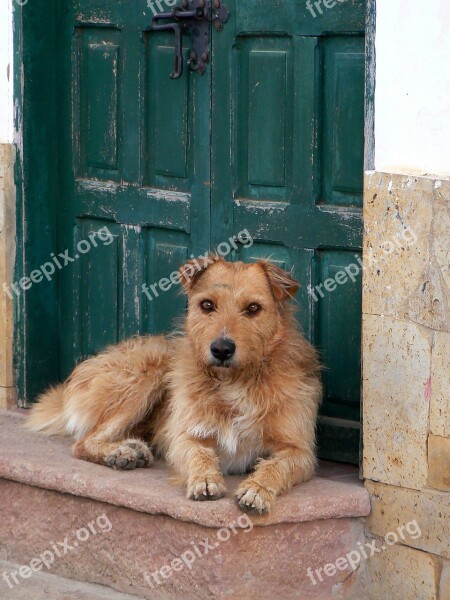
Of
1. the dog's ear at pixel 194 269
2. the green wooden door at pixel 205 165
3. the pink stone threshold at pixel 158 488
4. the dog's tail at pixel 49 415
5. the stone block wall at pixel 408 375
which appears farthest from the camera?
the dog's tail at pixel 49 415

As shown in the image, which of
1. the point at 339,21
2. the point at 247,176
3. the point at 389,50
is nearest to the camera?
the point at 389,50

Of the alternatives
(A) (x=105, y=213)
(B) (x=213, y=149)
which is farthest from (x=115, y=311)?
(B) (x=213, y=149)

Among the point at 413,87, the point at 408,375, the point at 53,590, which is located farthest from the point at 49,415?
the point at 413,87

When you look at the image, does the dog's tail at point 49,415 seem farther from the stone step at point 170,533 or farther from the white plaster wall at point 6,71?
the white plaster wall at point 6,71

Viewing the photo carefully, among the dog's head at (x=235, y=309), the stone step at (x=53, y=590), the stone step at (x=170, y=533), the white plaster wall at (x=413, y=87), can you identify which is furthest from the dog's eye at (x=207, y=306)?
the stone step at (x=53, y=590)

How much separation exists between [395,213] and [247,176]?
1173 mm

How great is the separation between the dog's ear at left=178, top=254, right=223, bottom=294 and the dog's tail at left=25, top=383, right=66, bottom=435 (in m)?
1.23

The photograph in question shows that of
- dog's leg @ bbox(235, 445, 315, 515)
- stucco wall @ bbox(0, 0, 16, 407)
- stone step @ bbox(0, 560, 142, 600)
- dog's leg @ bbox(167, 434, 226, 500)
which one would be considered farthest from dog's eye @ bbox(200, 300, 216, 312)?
stucco wall @ bbox(0, 0, 16, 407)

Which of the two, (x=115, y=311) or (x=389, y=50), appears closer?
(x=389, y=50)

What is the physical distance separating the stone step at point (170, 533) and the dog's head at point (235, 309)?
0.67 metres

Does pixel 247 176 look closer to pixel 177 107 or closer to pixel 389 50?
pixel 177 107

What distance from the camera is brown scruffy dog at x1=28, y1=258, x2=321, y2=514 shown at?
18.4 ft

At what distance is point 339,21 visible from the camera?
5824 mm

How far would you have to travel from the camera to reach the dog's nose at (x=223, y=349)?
553 centimetres
